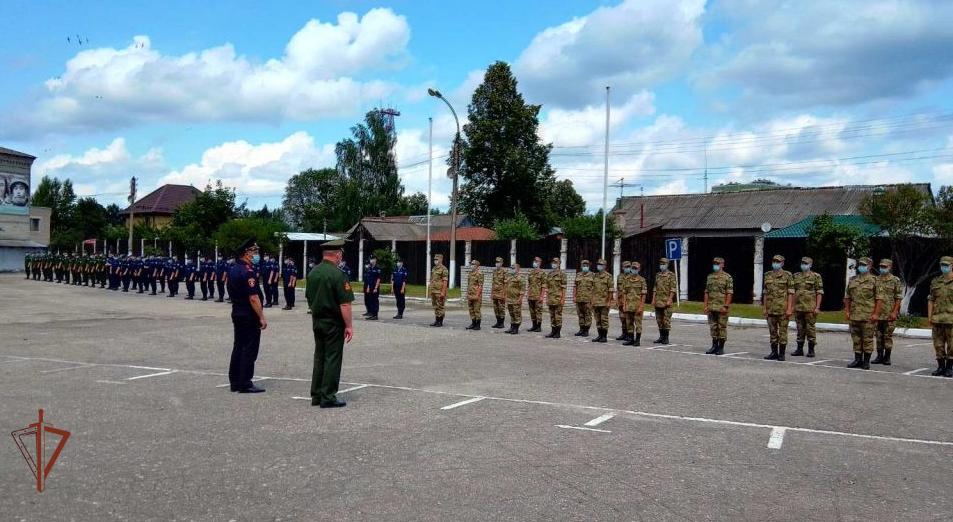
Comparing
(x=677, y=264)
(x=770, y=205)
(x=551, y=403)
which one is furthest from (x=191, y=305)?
(x=770, y=205)

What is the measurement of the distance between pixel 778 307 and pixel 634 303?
2.96m

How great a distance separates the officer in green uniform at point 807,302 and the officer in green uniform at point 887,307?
1172 millimetres

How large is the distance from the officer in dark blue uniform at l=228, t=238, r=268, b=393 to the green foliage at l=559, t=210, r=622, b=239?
2702 centimetres

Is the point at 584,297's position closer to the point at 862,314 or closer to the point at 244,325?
the point at 862,314

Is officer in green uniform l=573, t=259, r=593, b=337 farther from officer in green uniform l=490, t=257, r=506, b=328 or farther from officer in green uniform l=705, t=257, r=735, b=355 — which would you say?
officer in green uniform l=705, t=257, r=735, b=355

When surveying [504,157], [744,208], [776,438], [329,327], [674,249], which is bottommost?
[776,438]

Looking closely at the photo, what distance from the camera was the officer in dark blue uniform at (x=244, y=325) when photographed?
9656mm

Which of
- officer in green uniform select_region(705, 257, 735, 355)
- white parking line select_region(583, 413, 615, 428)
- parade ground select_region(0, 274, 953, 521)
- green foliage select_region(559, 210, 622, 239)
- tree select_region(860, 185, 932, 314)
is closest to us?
parade ground select_region(0, 274, 953, 521)

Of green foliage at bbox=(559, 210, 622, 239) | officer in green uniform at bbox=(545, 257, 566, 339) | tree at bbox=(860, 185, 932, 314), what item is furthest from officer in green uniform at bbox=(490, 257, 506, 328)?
green foliage at bbox=(559, 210, 622, 239)

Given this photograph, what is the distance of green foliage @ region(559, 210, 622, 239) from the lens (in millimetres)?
36188

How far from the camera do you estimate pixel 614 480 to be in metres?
6.10

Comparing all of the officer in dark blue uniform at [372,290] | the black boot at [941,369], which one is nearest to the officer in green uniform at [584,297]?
the officer in dark blue uniform at [372,290]

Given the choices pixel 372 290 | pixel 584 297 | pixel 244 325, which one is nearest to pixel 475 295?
pixel 584 297

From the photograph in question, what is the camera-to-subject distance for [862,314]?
13969 mm
